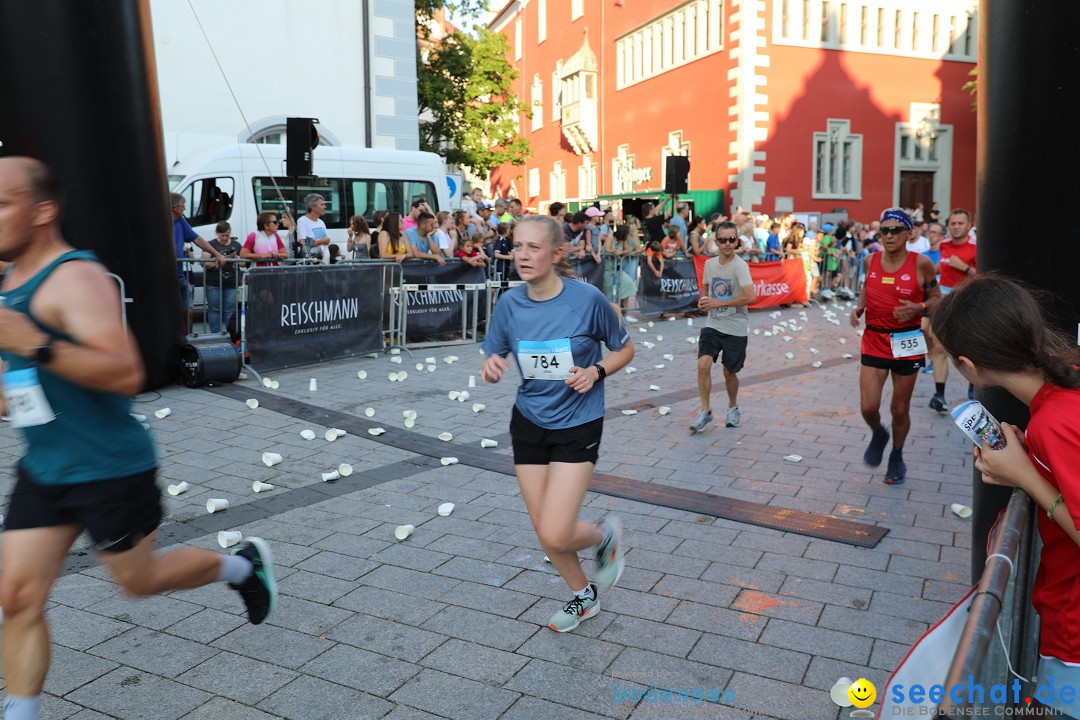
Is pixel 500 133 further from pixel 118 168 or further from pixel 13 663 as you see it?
pixel 13 663

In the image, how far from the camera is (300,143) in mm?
12648

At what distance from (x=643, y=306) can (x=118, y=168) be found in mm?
9839

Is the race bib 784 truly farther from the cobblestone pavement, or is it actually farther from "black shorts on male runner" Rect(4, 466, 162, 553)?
"black shorts on male runner" Rect(4, 466, 162, 553)

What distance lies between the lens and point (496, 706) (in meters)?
3.20

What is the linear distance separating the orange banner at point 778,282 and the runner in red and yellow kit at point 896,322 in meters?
12.1

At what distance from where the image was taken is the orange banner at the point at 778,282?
729 inches

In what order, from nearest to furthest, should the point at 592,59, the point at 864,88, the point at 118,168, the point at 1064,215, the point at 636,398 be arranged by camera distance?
the point at 1064,215
the point at 118,168
the point at 636,398
the point at 864,88
the point at 592,59

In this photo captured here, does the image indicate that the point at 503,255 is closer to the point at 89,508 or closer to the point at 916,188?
the point at 89,508

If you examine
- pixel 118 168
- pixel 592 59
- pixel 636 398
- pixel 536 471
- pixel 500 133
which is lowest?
pixel 636 398

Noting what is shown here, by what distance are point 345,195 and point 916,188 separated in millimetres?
24738

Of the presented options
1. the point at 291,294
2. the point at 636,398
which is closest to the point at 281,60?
the point at 291,294

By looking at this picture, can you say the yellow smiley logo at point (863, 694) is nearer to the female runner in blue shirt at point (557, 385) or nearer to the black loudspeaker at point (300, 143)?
the female runner in blue shirt at point (557, 385)

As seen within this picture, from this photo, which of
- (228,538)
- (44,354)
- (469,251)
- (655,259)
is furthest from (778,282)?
(44,354)

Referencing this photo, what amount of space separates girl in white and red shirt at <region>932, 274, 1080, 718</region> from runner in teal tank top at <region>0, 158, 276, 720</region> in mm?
2263
